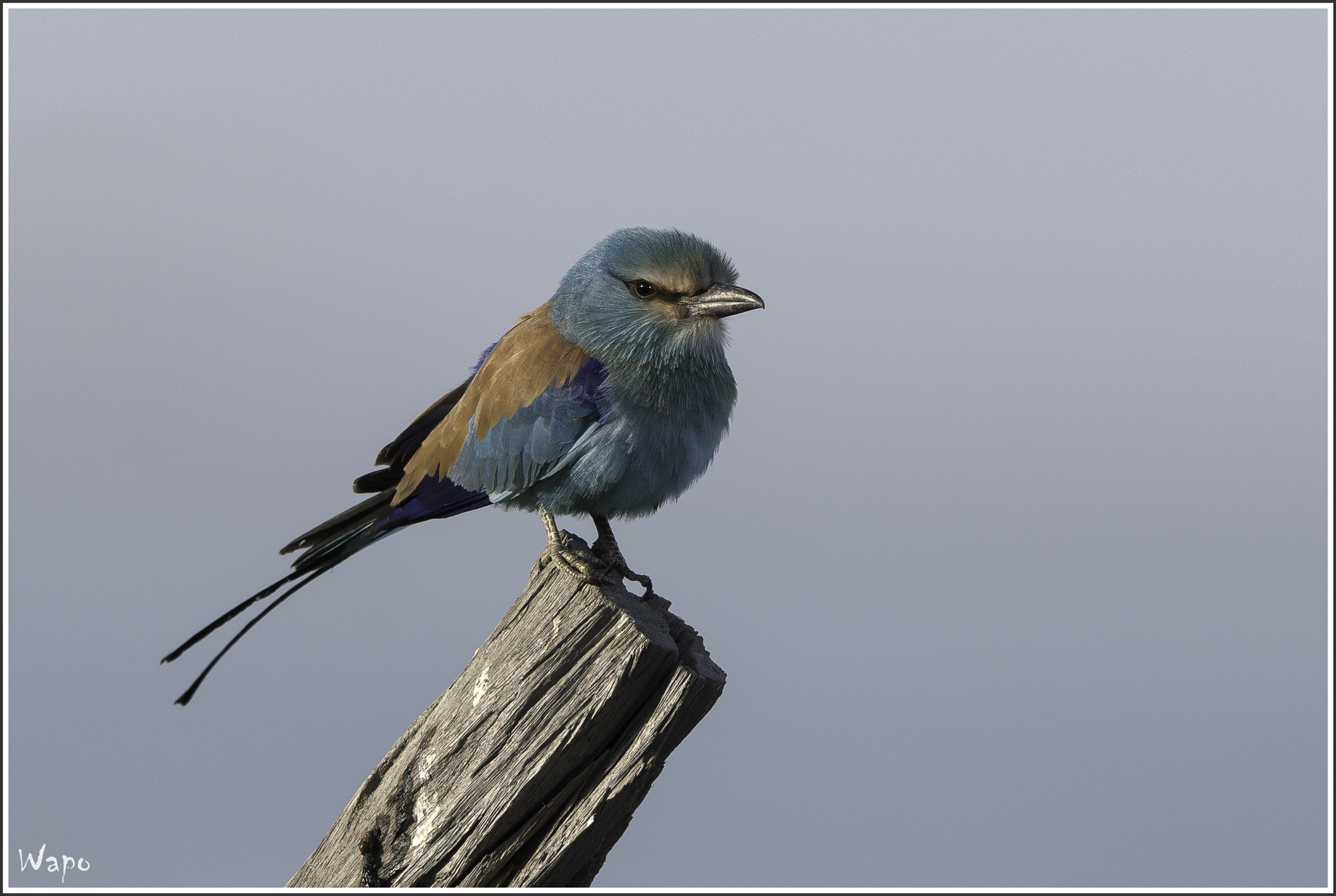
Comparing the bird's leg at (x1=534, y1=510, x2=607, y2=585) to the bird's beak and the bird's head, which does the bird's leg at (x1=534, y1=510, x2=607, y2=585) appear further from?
the bird's beak

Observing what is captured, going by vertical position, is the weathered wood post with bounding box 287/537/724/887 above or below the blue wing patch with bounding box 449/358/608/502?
below

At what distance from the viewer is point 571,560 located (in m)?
4.25

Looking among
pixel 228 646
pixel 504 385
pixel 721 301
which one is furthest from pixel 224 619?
pixel 721 301

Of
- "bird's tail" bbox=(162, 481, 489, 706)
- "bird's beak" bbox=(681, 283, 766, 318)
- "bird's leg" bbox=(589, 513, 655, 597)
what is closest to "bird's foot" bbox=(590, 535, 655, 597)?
"bird's leg" bbox=(589, 513, 655, 597)

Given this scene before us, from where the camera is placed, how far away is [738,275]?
15.6 feet

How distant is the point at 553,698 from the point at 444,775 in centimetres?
49

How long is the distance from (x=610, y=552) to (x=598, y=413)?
67 centimetres

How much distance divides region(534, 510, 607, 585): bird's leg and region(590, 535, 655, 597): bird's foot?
19cm

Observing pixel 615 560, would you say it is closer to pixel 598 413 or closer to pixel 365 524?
pixel 598 413

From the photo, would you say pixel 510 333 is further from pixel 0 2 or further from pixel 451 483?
pixel 0 2

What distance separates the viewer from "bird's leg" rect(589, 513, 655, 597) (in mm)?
4633

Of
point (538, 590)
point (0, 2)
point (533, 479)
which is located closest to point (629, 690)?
point (538, 590)

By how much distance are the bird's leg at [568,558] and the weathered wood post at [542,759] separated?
12 centimetres

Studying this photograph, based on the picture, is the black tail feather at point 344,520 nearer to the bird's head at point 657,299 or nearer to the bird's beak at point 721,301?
the bird's head at point 657,299
